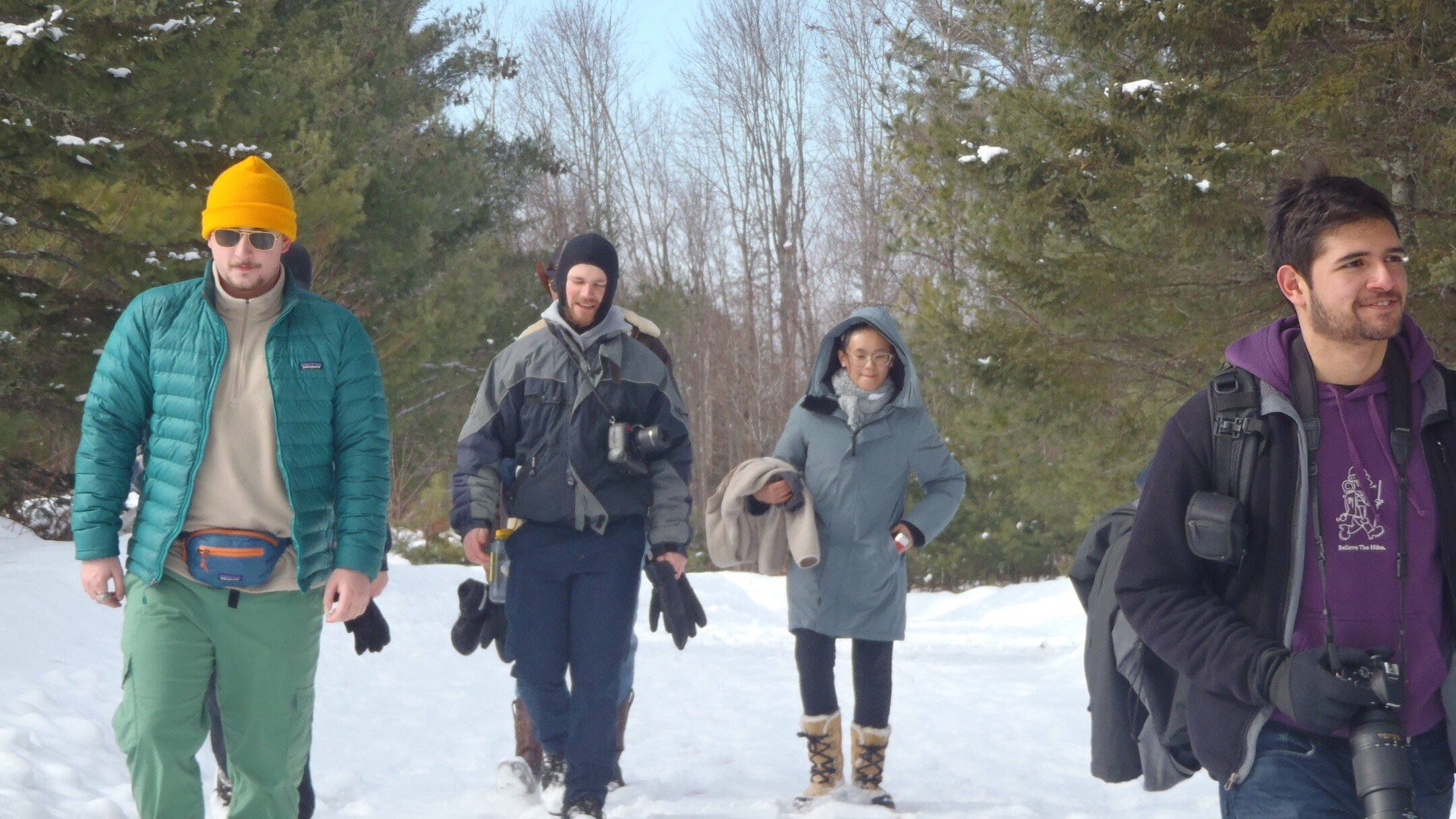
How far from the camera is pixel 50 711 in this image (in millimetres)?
5766

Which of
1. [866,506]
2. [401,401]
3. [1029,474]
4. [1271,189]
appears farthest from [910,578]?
[866,506]

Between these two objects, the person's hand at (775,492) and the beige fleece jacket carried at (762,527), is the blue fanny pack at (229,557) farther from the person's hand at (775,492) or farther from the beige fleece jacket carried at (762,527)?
the person's hand at (775,492)

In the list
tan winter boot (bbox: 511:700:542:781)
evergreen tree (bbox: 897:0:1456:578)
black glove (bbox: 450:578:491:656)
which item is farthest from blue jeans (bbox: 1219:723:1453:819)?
evergreen tree (bbox: 897:0:1456:578)

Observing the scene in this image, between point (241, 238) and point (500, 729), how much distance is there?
4.71 meters

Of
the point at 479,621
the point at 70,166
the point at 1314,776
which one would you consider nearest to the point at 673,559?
the point at 479,621

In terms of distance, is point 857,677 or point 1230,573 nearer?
point 1230,573

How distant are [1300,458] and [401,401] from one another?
2026 cm

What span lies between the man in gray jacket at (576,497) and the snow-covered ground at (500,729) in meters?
0.59

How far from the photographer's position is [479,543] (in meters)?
5.06

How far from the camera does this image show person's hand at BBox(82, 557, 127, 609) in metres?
3.50

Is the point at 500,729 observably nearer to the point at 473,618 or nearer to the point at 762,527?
the point at 473,618

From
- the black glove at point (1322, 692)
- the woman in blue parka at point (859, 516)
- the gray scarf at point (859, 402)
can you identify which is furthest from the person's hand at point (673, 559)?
the black glove at point (1322, 692)

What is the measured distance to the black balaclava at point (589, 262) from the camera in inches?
206

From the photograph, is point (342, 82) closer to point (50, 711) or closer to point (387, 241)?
point (387, 241)
